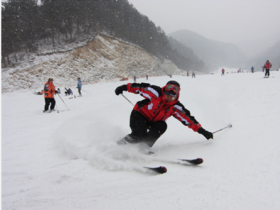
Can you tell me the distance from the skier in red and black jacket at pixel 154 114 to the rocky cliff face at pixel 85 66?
24361mm

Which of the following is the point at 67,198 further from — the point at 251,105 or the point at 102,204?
the point at 251,105

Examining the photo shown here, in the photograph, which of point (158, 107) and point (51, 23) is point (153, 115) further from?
point (51, 23)

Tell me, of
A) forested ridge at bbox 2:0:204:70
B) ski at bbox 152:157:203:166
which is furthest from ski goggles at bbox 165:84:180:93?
forested ridge at bbox 2:0:204:70

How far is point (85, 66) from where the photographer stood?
29.3 m

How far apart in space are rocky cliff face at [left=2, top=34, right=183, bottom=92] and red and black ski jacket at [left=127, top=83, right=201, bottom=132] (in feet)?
79.9

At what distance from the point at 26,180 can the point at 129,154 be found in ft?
4.82

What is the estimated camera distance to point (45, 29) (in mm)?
32719

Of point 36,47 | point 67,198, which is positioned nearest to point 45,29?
point 36,47

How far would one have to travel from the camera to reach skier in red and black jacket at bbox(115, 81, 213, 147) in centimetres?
276

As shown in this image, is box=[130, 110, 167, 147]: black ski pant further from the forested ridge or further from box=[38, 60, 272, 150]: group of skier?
the forested ridge

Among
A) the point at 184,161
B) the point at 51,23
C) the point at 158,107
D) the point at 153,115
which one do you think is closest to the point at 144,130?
the point at 153,115

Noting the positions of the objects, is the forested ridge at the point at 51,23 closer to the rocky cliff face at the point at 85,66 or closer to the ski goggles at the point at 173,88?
the rocky cliff face at the point at 85,66

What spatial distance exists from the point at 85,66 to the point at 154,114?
2955cm

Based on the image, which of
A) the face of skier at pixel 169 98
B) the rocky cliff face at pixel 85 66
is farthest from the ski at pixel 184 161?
the rocky cliff face at pixel 85 66
